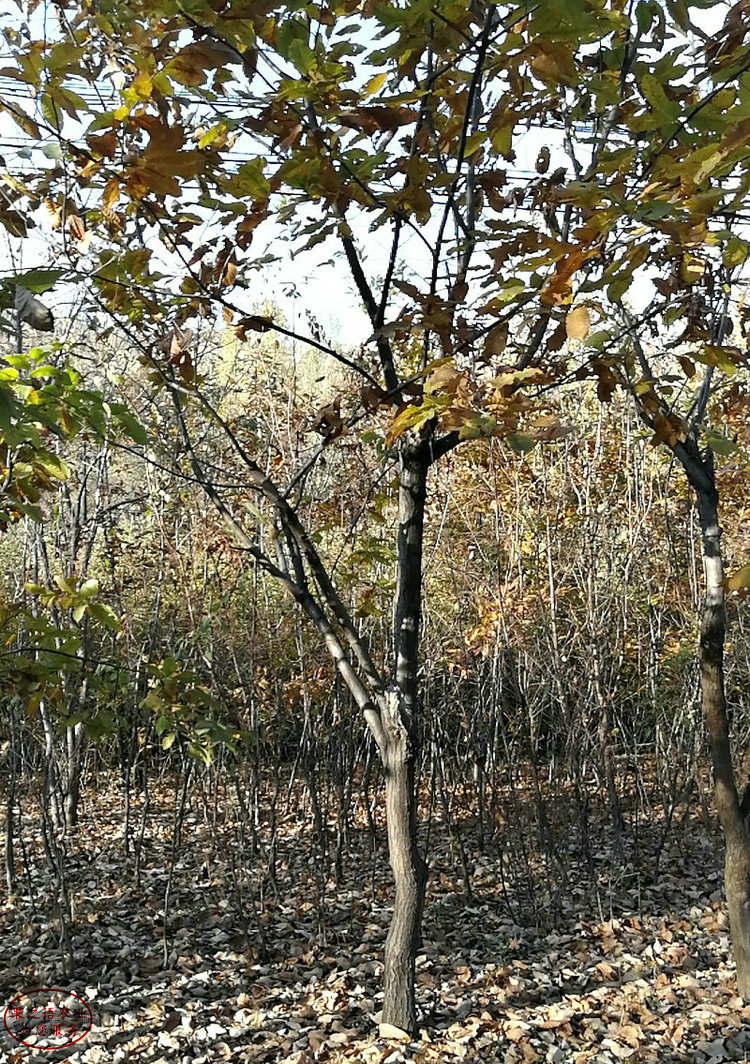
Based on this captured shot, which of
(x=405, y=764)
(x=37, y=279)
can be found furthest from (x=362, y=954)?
(x=37, y=279)

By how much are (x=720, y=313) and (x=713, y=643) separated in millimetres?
1187

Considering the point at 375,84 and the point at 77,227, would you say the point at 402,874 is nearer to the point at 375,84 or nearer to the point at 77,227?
the point at 77,227

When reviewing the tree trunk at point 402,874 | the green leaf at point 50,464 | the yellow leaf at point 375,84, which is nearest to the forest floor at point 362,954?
the tree trunk at point 402,874

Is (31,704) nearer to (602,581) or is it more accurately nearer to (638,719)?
(602,581)

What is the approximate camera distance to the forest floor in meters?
2.61

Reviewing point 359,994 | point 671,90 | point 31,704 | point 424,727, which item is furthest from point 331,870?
point 671,90

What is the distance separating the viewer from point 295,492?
14.6 ft

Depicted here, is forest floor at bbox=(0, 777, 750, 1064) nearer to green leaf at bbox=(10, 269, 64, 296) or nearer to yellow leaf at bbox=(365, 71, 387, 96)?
green leaf at bbox=(10, 269, 64, 296)

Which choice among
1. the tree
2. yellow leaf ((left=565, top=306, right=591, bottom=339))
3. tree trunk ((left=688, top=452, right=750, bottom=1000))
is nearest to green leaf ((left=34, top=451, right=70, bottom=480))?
the tree

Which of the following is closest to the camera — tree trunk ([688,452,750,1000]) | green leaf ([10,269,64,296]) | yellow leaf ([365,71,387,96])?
green leaf ([10,269,64,296])

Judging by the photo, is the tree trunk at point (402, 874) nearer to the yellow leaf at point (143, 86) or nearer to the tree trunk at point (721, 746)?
the tree trunk at point (721, 746)

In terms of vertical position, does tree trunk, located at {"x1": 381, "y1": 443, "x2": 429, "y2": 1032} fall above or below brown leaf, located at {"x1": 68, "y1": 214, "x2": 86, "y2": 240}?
below

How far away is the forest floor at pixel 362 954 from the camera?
261cm

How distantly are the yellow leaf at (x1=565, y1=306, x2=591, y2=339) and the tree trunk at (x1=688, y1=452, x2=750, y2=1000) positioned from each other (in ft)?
5.72
